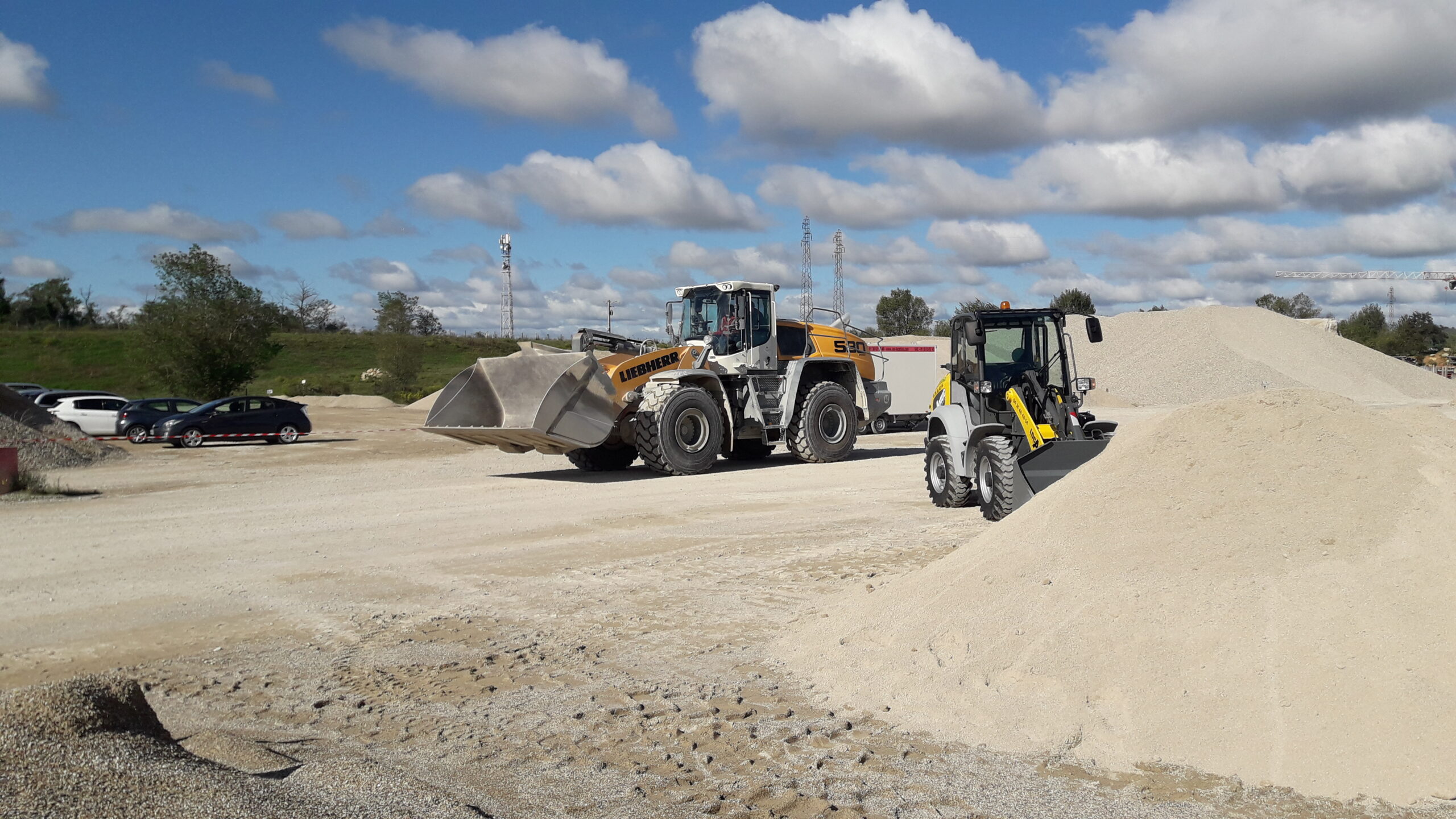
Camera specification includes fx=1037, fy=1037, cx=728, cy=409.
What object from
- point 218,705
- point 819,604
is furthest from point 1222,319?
point 218,705

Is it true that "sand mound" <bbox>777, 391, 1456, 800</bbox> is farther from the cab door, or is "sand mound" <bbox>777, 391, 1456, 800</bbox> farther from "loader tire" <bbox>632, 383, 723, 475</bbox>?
the cab door

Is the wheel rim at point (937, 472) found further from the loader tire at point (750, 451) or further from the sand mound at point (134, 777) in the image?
the sand mound at point (134, 777)

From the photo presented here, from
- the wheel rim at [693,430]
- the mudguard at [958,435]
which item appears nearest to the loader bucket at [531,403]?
the wheel rim at [693,430]

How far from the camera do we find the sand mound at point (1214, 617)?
4613 mm

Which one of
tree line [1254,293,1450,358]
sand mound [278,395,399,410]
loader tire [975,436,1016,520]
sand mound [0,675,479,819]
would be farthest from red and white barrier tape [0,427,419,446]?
tree line [1254,293,1450,358]

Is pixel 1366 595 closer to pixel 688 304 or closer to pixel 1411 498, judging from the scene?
pixel 1411 498

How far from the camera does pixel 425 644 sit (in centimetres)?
677

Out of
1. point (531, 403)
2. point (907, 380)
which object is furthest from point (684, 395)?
point (907, 380)

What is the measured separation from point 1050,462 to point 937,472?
7.41 feet

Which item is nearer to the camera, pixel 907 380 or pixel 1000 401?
pixel 1000 401

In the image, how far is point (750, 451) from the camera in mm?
19641

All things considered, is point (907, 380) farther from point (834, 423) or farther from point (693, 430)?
point (693, 430)

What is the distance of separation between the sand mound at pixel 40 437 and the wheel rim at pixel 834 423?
42.8ft

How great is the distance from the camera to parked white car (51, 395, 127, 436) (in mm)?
27141
